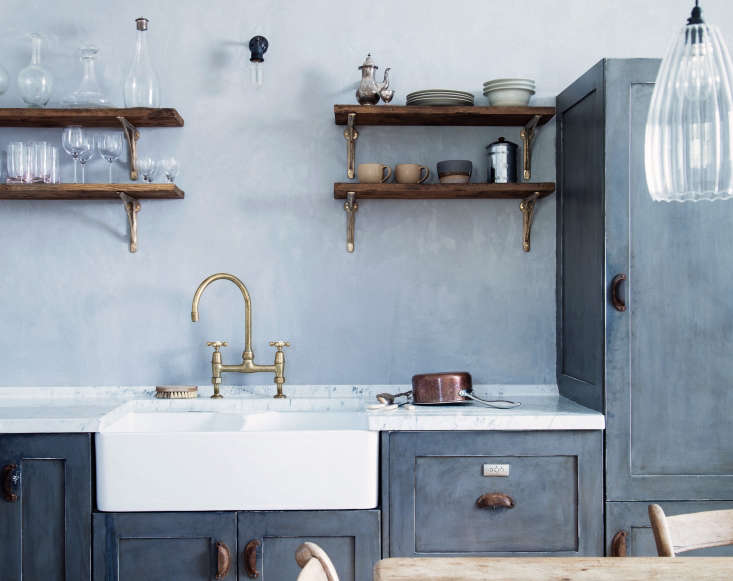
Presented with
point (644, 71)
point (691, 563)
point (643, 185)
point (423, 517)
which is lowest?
point (423, 517)

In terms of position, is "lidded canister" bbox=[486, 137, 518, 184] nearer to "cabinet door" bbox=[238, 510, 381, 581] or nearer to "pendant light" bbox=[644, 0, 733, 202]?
"cabinet door" bbox=[238, 510, 381, 581]

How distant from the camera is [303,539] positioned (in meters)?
2.16

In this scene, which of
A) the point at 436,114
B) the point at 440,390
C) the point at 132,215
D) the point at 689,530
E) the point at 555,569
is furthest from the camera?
the point at 132,215

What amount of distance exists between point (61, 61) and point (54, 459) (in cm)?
144

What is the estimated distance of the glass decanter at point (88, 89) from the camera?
2.61 metres

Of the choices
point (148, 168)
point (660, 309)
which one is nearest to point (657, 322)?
point (660, 309)

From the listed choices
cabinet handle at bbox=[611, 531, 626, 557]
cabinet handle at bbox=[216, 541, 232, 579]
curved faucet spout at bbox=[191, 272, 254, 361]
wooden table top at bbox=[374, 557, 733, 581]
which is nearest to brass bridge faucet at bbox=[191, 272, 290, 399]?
curved faucet spout at bbox=[191, 272, 254, 361]

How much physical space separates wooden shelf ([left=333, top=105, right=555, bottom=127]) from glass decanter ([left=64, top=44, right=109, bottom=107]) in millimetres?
820

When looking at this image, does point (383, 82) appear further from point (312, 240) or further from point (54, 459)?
point (54, 459)

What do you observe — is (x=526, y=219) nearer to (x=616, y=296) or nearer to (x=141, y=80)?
(x=616, y=296)

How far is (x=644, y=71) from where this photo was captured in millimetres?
2252

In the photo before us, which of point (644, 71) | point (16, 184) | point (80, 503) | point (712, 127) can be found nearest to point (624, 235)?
point (644, 71)

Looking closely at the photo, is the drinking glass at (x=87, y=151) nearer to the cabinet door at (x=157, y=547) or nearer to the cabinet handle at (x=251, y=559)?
the cabinet door at (x=157, y=547)

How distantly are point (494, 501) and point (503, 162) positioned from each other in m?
1.16
